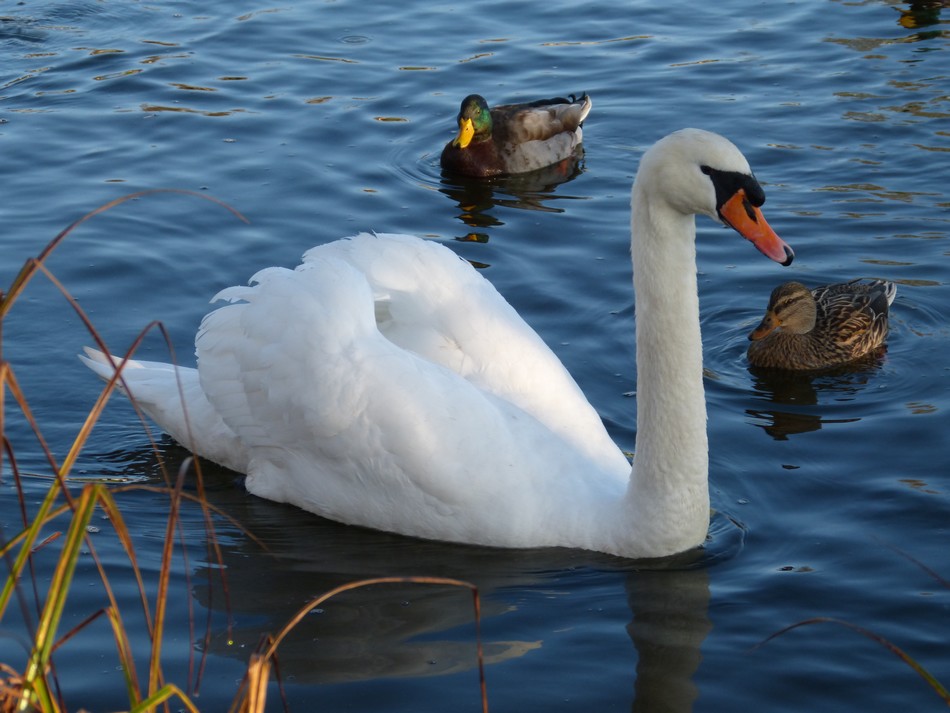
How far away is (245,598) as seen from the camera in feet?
18.8

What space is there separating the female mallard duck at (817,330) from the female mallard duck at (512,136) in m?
3.55

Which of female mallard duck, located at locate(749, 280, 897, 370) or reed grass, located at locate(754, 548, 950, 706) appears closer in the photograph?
reed grass, located at locate(754, 548, 950, 706)

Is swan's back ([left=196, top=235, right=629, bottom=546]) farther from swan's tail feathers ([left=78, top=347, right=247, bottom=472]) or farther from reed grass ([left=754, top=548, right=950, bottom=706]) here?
reed grass ([left=754, top=548, right=950, bottom=706])

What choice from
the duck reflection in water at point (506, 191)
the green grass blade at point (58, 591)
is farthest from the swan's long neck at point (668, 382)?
the duck reflection in water at point (506, 191)

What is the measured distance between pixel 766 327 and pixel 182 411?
3.28 m

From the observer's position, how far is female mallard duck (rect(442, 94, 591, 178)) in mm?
11492

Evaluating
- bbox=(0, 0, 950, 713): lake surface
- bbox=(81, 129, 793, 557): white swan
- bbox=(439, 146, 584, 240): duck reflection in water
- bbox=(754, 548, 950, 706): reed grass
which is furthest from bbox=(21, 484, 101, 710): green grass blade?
bbox=(439, 146, 584, 240): duck reflection in water

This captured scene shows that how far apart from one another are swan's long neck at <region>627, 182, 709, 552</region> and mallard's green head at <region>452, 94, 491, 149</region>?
5915 mm

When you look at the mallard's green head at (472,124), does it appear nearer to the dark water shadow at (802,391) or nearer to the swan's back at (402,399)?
the dark water shadow at (802,391)

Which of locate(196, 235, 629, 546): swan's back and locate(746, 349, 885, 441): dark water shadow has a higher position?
locate(196, 235, 629, 546): swan's back

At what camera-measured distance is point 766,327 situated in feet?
27.2

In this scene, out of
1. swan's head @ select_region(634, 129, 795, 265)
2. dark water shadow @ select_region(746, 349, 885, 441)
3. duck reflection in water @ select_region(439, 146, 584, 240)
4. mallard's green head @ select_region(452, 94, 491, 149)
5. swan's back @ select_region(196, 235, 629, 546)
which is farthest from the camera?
mallard's green head @ select_region(452, 94, 491, 149)

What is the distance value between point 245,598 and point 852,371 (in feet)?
13.2

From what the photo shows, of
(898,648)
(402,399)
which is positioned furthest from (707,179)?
(898,648)
